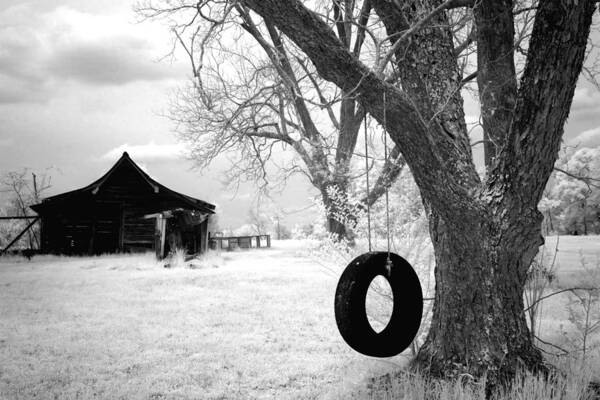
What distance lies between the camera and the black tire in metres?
3.44

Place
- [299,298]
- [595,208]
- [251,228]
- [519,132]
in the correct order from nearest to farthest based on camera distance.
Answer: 1. [519,132]
2. [299,298]
3. [595,208]
4. [251,228]

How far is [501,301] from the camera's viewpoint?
4090mm

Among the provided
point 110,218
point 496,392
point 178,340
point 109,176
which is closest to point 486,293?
point 496,392

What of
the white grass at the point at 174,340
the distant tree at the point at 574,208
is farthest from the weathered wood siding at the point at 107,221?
the distant tree at the point at 574,208

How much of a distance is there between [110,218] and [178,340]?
50.5 feet

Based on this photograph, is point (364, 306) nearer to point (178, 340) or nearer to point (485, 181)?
point (485, 181)

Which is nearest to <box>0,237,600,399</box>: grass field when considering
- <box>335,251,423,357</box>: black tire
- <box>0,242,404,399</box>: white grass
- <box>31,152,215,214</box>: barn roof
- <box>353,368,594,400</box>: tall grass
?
<box>0,242,404,399</box>: white grass

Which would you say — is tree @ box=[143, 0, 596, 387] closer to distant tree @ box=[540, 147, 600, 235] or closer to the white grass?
the white grass

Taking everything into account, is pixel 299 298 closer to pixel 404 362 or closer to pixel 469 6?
pixel 404 362

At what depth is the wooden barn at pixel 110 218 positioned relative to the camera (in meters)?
20.0

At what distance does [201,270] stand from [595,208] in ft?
111

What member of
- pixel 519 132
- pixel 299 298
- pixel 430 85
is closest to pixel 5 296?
pixel 299 298

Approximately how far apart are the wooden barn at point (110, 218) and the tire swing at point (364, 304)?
1666 cm

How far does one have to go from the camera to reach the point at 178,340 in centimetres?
668
